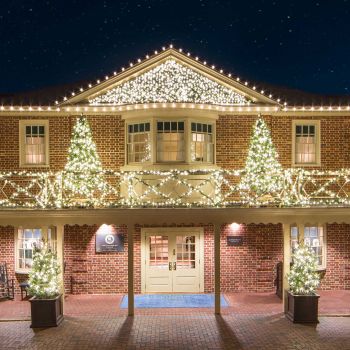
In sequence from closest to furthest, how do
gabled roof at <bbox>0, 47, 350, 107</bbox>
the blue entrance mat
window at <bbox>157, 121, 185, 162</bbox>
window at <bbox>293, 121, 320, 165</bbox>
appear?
the blue entrance mat → window at <bbox>157, 121, 185, 162</bbox> → gabled roof at <bbox>0, 47, 350, 107</bbox> → window at <bbox>293, 121, 320, 165</bbox>

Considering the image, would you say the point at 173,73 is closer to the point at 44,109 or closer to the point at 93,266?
the point at 44,109

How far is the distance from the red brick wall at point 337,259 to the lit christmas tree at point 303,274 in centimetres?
395

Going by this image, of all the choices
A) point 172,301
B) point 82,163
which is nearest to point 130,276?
point 172,301

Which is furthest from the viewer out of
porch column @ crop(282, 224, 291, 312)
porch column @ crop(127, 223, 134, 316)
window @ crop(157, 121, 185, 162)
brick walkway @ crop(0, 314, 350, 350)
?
window @ crop(157, 121, 185, 162)

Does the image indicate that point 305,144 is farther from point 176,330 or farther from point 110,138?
point 176,330

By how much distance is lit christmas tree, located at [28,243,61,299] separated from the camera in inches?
567

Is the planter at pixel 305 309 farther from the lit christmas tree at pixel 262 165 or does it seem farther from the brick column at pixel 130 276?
the brick column at pixel 130 276

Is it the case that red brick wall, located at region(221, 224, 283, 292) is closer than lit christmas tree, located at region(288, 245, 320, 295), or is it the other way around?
lit christmas tree, located at region(288, 245, 320, 295)

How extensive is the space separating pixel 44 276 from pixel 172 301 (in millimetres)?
4547

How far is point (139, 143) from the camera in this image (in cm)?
1803

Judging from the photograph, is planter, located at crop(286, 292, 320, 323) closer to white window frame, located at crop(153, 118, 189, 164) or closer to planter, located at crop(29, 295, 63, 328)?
white window frame, located at crop(153, 118, 189, 164)

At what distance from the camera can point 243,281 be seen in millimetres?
18391

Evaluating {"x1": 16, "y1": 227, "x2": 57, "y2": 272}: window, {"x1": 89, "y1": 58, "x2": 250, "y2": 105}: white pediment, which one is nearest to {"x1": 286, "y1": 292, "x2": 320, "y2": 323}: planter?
{"x1": 89, "y1": 58, "x2": 250, "y2": 105}: white pediment

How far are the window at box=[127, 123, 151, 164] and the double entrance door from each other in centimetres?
252
